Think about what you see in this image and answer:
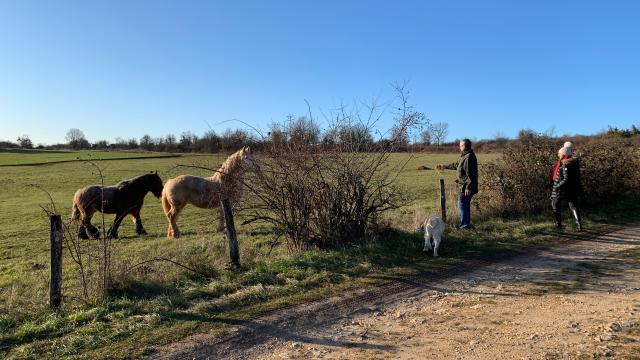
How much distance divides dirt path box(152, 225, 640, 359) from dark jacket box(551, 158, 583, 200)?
10.4ft

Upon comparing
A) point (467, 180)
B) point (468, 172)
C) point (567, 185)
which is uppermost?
point (468, 172)

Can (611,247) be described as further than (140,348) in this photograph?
Yes

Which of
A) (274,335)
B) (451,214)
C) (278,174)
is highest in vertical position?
(278,174)

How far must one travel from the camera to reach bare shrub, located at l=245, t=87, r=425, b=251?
7945 millimetres

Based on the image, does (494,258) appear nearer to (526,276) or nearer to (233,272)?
(526,276)

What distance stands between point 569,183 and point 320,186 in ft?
17.4

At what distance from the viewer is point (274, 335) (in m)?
4.48

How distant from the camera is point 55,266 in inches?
219

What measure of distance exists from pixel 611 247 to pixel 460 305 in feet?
14.2

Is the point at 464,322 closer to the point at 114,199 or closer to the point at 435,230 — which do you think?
the point at 435,230

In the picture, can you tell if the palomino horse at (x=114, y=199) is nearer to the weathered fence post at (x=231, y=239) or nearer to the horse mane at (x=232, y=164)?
the horse mane at (x=232, y=164)

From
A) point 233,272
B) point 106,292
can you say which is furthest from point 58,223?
point 233,272

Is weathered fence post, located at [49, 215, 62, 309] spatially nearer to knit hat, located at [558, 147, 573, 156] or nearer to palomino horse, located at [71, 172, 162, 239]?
palomino horse, located at [71, 172, 162, 239]

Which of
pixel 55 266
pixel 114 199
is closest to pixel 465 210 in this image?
pixel 55 266
